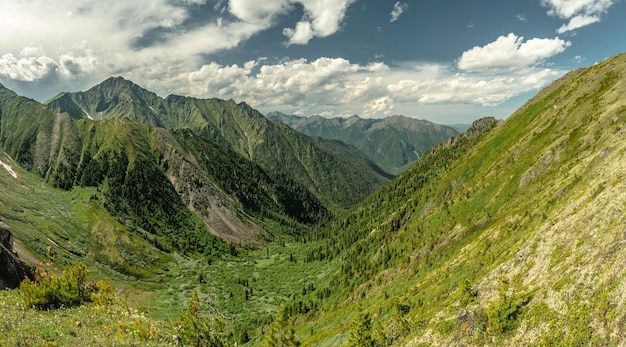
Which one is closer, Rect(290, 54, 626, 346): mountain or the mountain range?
Rect(290, 54, 626, 346): mountain

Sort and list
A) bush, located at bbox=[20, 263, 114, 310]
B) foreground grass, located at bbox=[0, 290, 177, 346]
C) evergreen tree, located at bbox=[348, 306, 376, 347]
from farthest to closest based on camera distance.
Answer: evergreen tree, located at bbox=[348, 306, 376, 347], bush, located at bbox=[20, 263, 114, 310], foreground grass, located at bbox=[0, 290, 177, 346]

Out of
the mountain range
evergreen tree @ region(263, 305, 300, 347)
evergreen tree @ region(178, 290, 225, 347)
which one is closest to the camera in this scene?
the mountain range

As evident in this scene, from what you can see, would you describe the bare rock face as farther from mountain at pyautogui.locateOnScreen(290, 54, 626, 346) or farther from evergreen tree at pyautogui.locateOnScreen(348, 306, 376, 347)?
mountain at pyautogui.locateOnScreen(290, 54, 626, 346)

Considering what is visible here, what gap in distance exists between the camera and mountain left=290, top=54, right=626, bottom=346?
121ft

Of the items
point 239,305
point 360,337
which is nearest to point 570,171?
point 360,337

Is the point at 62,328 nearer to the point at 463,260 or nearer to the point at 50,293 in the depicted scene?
the point at 50,293

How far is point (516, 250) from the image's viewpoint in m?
59.4

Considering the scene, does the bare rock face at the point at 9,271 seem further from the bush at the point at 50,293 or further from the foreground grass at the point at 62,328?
the foreground grass at the point at 62,328

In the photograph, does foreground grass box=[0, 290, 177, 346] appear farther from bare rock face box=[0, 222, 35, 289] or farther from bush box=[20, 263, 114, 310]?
bare rock face box=[0, 222, 35, 289]

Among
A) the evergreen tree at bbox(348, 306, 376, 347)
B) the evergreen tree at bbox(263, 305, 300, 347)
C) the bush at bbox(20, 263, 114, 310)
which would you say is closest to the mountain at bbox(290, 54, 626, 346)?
the evergreen tree at bbox(348, 306, 376, 347)

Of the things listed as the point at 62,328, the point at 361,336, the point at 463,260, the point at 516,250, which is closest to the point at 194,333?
the point at 62,328

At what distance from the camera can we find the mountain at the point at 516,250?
121 ft

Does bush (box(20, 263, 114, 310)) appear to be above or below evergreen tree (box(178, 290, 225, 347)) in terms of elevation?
above

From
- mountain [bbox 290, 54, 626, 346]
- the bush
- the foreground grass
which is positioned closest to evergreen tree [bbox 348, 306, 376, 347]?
mountain [bbox 290, 54, 626, 346]
